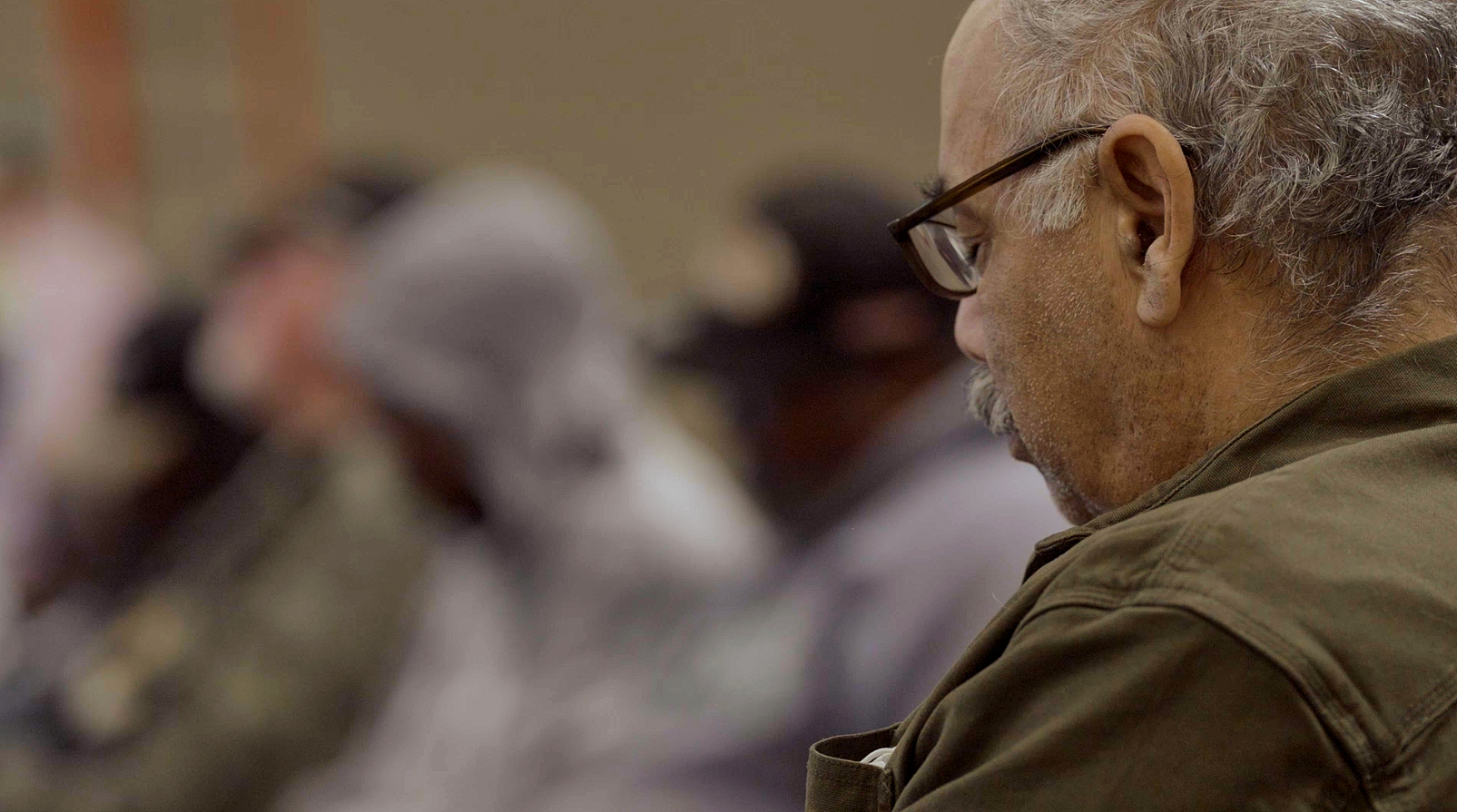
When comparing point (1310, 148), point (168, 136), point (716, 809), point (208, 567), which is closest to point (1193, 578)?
point (1310, 148)

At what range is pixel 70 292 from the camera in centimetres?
466

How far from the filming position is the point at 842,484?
2529mm

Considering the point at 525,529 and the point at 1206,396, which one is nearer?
the point at 1206,396

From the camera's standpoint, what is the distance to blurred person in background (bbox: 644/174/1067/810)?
1.92 meters

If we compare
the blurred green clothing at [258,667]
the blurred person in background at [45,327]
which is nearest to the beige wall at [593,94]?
the blurred person in background at [45,327]

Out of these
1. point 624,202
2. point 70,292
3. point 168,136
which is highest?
point 168,136

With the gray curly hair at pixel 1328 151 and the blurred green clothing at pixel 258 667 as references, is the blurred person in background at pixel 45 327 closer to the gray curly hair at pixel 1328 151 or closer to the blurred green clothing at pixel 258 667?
the blurred green clothing at pixel 258 667

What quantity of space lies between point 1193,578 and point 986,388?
1.16 ft

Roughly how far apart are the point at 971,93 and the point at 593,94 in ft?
11.6

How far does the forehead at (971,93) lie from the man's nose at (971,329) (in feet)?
0.25

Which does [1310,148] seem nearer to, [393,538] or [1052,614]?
[1052,614]

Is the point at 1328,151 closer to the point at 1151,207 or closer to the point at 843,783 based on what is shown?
the point at 1151,207

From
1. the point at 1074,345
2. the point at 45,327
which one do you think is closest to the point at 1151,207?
the point at 1074,345

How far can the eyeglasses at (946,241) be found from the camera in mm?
831
